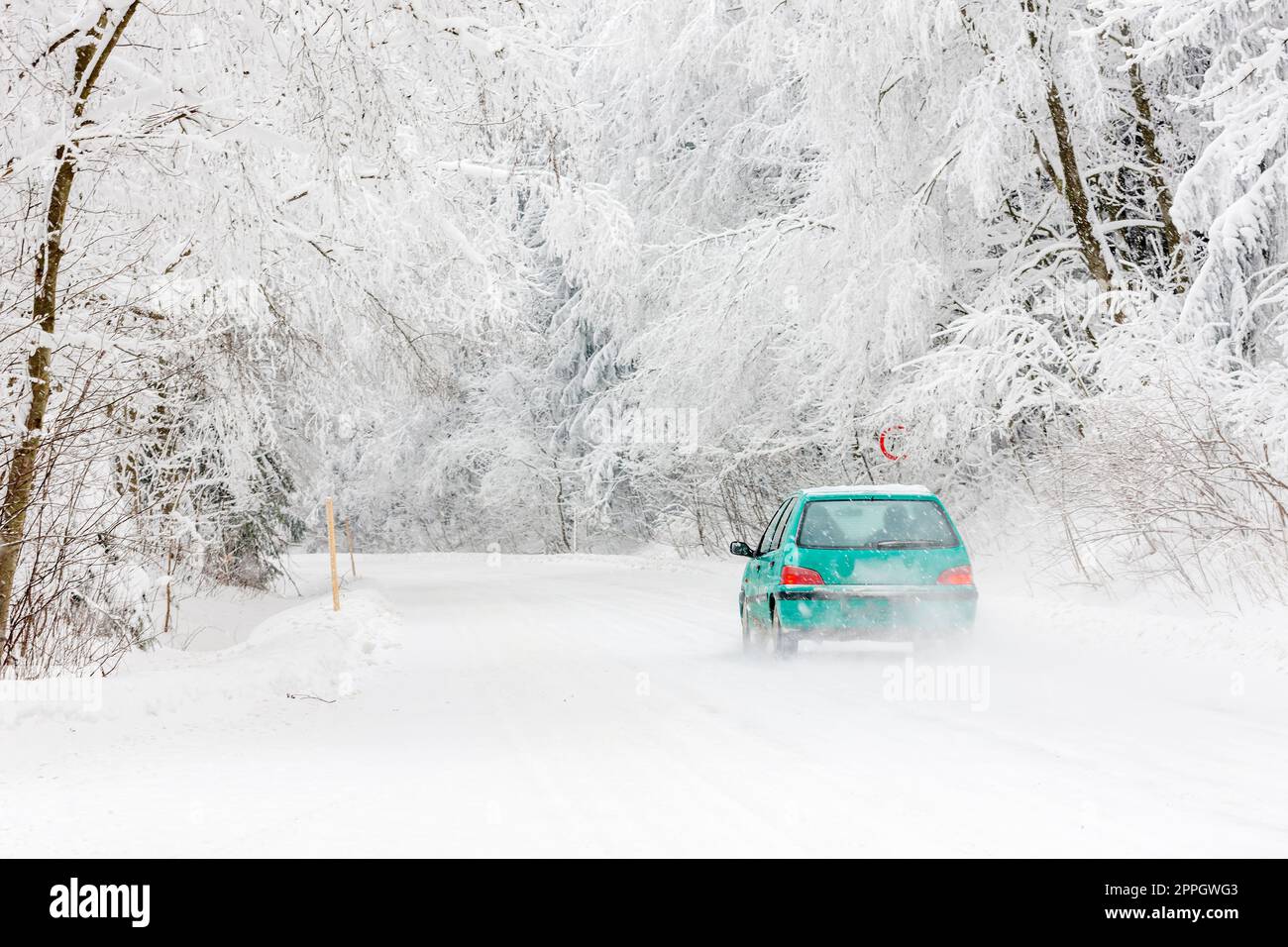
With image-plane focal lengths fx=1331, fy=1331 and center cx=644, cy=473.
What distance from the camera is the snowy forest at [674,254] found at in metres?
9.59

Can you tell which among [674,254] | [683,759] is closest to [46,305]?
[683,759]

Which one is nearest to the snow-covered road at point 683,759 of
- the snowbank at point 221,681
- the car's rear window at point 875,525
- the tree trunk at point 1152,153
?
the snowbank at point 221,681

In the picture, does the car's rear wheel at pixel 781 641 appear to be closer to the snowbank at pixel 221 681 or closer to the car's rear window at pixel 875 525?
the car's rear window at pixel 875 525

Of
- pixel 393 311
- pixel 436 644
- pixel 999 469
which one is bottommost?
pixel 436 644

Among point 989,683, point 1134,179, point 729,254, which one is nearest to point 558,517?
point 729,254

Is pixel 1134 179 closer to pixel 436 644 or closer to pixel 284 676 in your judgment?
pixel 436 644

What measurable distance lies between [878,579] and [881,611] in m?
0.30

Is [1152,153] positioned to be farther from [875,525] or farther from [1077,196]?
[875,525]

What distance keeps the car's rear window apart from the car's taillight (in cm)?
29

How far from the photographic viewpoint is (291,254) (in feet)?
46.0

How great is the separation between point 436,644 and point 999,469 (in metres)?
11.1

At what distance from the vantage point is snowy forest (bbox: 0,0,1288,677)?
377 inches

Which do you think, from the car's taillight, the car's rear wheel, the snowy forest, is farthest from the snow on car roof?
the snowy forest

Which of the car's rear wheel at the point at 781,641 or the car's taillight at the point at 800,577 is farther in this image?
the car's rear wheel at the point at 781,641
